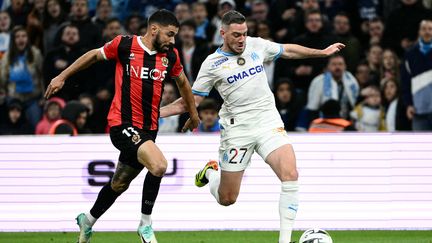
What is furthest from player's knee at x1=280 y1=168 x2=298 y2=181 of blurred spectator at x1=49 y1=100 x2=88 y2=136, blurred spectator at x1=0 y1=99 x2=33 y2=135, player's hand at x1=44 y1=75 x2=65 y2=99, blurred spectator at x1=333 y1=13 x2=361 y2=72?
blurred spectator at x1=0 y1=99 x2=33 y2=135

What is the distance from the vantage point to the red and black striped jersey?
11.3m

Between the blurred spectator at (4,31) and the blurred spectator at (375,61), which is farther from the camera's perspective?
the blurred spectator at (4,31)

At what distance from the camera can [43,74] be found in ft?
62.1

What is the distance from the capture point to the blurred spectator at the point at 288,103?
1720 cm

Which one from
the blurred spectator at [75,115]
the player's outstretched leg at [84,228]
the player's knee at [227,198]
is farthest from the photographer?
the blurred spectator at [75,115]

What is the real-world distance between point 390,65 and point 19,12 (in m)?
7.34

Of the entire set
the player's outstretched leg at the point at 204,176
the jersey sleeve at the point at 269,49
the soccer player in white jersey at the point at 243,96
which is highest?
the jersey sleeve at the point at 269,49

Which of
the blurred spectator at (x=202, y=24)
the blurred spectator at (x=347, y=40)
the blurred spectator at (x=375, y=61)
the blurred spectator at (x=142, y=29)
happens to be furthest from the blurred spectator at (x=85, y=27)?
the blurred spectator at (x=375, y=61)

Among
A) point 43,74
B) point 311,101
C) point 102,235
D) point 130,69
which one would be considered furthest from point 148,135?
point 43,74

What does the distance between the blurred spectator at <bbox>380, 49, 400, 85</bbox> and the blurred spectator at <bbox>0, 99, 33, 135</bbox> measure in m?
6.15

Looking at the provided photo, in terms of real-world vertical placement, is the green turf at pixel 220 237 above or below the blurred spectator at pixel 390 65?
below

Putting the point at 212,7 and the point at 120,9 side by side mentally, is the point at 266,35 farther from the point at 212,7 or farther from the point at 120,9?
the point at 120,9

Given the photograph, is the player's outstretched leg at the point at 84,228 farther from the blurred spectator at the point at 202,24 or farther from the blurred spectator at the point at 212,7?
the blurred spectator at the point at 212,7

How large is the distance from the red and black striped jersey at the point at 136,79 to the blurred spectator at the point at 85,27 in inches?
293
